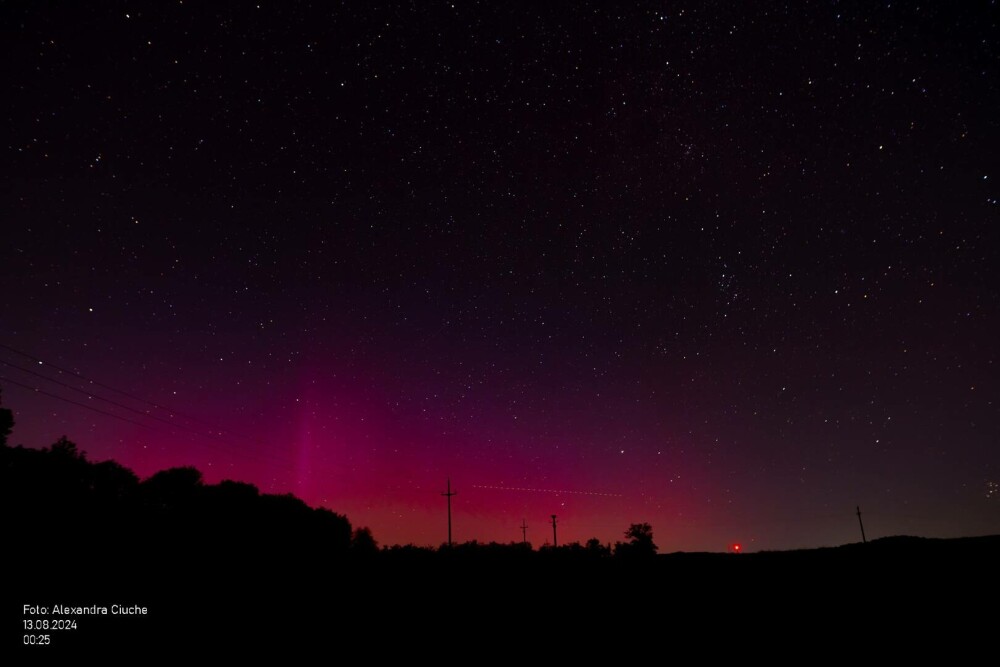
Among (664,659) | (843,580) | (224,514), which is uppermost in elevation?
(224,514)

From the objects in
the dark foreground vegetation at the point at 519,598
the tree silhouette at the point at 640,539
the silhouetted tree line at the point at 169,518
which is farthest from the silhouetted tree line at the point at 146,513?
the tree silhouette at the point at 640,539

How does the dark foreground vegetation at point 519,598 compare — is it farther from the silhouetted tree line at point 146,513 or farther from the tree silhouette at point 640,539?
the tree silhouette at point 640,539

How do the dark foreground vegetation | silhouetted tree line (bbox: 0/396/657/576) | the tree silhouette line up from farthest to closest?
1. the tree silhouette
2. silhouetted tree line (bbox: 0/396/657/576)
3. the dark foreground vegetation

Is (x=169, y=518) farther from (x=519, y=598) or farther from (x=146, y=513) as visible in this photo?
(x=519, y=598)

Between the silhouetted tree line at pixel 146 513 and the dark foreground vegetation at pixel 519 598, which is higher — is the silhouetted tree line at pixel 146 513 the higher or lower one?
the higher one

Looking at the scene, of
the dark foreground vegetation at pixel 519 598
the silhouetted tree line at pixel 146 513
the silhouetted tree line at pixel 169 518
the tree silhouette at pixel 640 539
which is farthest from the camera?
the tree silhouette at pixel 640 539

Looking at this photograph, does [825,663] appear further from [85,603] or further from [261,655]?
[85,603]

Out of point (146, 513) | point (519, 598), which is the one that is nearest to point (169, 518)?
point (146, 513)

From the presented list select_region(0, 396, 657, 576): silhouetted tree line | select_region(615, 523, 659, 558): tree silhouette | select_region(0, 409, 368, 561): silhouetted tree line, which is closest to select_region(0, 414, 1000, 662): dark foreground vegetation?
select_region(0, 396, 657, 576): silhouetted tree line

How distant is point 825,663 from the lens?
5902mm

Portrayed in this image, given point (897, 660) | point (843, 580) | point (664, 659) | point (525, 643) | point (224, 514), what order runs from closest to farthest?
point (897, 660) → point (664, 659) → point (525, 643) → point (843, 580) → point (224, 514)

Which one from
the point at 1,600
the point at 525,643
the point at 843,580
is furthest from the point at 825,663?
the point at 1,600

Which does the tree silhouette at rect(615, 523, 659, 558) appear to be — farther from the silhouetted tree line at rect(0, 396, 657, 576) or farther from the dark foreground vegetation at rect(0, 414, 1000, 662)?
the dark foreground vegetation at rect(0, 414, 1000, 662)

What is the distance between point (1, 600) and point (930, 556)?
17808mm
